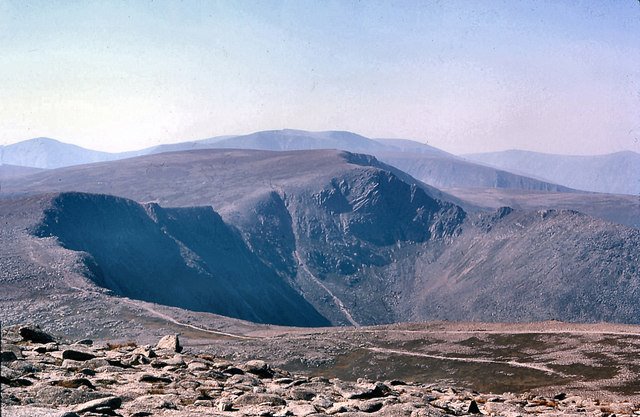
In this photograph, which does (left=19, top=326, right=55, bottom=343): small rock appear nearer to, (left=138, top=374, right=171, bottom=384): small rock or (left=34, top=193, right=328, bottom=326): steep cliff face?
(left=138, top=374, right=171, bottom=384): small rock

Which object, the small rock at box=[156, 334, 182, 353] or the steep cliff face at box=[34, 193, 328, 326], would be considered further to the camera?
the steep cliff face at box=[34, 193, 328, 326]

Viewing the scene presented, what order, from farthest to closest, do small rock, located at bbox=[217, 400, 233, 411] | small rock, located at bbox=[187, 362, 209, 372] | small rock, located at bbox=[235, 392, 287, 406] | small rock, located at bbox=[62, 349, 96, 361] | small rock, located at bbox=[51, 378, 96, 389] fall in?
1. small rock, located at bbox=[187, 362, 209, 372]
2. small rock, located at bbox=[62, 349, 96, 361]
3. small rock, located at bbox=[235, 392, 287, 406]
4. small rock, located at bbox=[51, 378, 96, 389]
5. small rock, located at bbox=[217, 400, 233, 411]

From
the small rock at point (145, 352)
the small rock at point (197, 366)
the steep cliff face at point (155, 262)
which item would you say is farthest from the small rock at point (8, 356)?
the steep cliff face at point (155, 262)

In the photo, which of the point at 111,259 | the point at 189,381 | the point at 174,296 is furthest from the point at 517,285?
the point at 189,381

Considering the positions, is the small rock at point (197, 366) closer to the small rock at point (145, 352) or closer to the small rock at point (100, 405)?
the small rock at point (145, 352)

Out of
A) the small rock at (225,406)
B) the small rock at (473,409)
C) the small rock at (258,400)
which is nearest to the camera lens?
the small rock at (225,406)

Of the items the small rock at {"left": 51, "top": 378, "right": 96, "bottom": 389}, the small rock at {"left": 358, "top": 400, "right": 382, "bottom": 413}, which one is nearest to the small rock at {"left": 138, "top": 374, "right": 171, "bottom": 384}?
the small rock at {"left": 51, "top": 378, "right": 96, "bottom": 389}

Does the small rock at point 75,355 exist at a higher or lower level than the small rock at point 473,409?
higher
